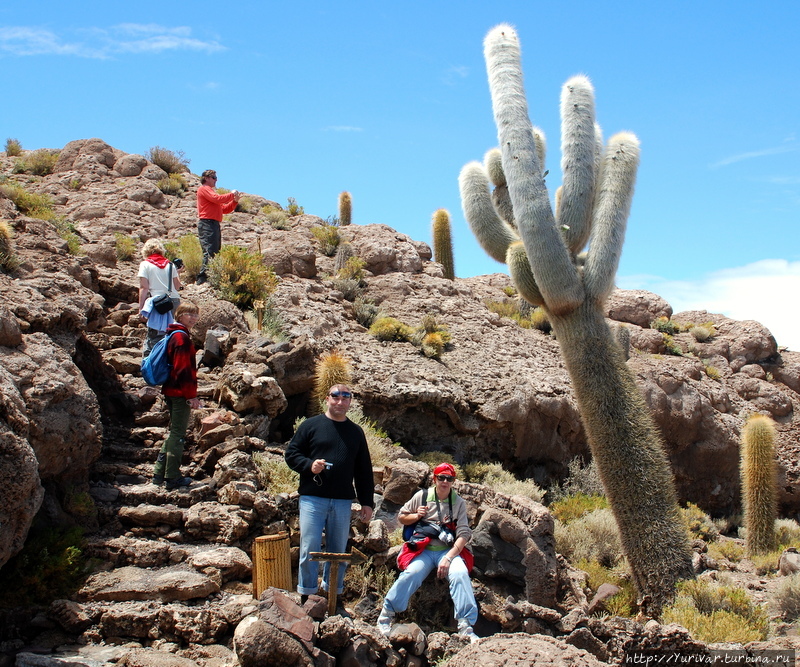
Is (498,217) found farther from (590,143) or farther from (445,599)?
(445,599)

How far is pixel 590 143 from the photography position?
9.84 m

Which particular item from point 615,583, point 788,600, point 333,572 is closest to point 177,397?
point 333,572

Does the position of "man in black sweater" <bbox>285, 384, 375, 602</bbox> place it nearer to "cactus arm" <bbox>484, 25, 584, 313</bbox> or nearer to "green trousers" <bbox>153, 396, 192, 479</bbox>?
"green trousers" <bbox>153, 396, 192, 479</bbox>

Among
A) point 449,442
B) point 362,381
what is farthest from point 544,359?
point 362,381

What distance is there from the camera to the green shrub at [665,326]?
18188mm

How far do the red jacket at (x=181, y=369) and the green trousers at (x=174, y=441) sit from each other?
0.09 m

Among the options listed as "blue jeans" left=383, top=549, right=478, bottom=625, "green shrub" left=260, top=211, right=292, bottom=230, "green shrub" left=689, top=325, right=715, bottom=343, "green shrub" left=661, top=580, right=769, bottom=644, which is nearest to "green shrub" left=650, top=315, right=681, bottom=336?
"green shrub" left=689, top=325, right=715, bottom=343

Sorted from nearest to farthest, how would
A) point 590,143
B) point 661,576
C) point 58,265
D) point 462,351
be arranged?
1. point 661,576
2. point 58,265
3. point 590,143
4. point 462,351

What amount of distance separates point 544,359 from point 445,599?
7658mm

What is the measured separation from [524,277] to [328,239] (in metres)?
7.59

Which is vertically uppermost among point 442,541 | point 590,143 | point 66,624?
point 590,143

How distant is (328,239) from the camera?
53.1 ft

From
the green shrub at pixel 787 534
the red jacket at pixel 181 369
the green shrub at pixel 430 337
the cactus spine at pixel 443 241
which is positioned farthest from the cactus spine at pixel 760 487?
the cactus spine at pixel 443 241

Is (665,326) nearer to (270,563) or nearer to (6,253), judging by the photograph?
(270,563)
